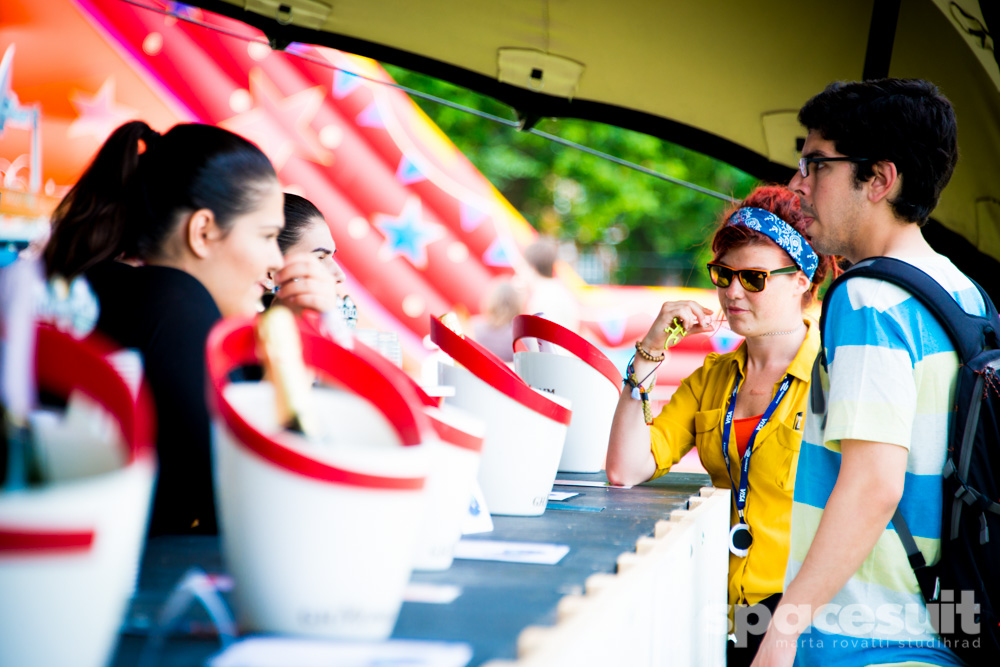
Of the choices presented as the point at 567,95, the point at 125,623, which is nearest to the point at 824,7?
the point at 567,95

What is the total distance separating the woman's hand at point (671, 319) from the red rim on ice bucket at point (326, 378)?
1028mm

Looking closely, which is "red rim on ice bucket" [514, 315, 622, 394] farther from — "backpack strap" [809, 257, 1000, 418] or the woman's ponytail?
the woman's ponytail

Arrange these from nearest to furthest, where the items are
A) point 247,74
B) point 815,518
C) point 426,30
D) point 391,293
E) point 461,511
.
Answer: point 461,511, point 815,518, point 426,30, point 247,74, point 391,293

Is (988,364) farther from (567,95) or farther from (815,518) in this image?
(567,95)

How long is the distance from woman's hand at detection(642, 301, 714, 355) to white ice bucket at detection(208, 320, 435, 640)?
1.05 m

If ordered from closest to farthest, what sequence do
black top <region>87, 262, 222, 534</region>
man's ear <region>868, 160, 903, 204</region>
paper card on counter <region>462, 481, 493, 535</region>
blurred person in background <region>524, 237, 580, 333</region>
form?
black top <region>87, 262, 222, 534</region>, paper card on counter <region>462, 481, 493, 535</region>, man's ear <region>868, 160, 903, 204</region>, blurred person in background <region>524, 237, 580, 333</region>

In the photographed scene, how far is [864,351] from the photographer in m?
0.90

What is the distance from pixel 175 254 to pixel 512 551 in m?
0.42

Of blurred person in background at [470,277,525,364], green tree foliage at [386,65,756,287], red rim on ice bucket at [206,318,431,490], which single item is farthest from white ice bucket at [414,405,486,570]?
green tree foliage at [386,65,756,287]

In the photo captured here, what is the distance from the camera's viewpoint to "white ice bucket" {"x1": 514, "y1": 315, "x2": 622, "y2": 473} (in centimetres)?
127

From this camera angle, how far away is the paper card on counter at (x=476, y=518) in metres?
0.84

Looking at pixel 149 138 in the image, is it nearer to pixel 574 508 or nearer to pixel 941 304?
pixel 574 508

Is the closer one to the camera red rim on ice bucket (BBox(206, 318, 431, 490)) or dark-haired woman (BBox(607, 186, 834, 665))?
red rim on ice bucket (BBox(206, 318, 431, 490))

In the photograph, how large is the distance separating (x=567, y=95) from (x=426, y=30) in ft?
1.24
